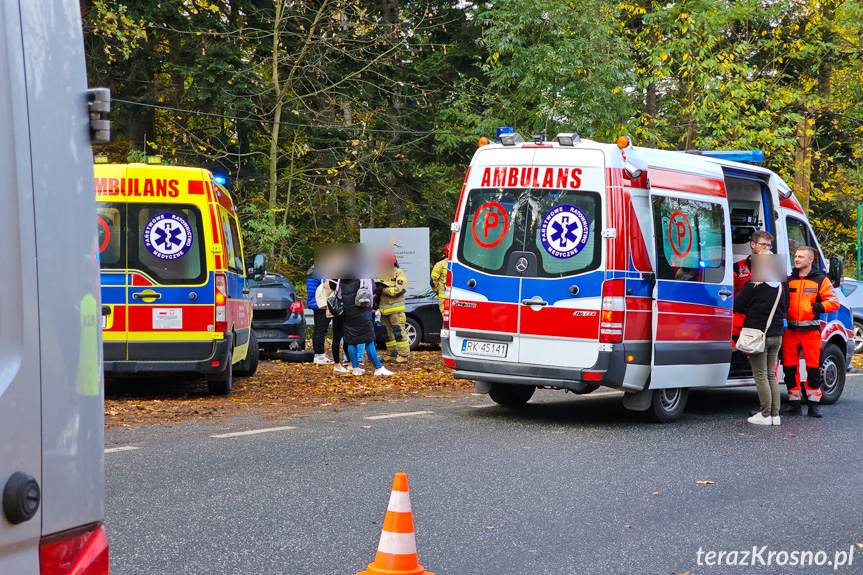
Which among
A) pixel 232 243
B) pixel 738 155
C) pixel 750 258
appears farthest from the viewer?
pixel 232 243

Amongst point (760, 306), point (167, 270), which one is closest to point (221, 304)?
point (167, 270)

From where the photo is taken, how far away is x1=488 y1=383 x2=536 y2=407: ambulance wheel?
10.8 meters

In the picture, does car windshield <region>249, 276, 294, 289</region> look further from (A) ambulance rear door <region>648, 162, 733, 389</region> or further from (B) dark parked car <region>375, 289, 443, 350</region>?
A: (A) ambulance rear door <region>648, 162, 733, 389</region>

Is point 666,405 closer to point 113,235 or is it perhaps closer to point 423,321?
point 113,235

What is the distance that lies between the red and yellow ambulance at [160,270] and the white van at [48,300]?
29.6 ft

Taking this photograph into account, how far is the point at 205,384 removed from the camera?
1326 centimetres

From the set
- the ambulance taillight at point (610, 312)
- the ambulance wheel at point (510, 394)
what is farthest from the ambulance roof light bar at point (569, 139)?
the ambulance wheel at point (510, 394)

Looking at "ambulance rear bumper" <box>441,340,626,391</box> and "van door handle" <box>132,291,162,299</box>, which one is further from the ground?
"van door handle" <box>132,291,162,299</box>

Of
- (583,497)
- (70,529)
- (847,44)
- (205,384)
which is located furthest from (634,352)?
(847,44)

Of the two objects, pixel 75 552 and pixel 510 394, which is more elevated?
pixel 75 552

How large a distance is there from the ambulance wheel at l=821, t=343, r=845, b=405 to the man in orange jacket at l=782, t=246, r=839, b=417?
1111 mm

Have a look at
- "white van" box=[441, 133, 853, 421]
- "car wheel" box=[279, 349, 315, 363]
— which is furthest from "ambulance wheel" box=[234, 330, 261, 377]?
"white van" box=[441, 133, 853, 421]

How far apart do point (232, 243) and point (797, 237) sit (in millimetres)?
6952

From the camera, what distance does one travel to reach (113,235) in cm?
1076
